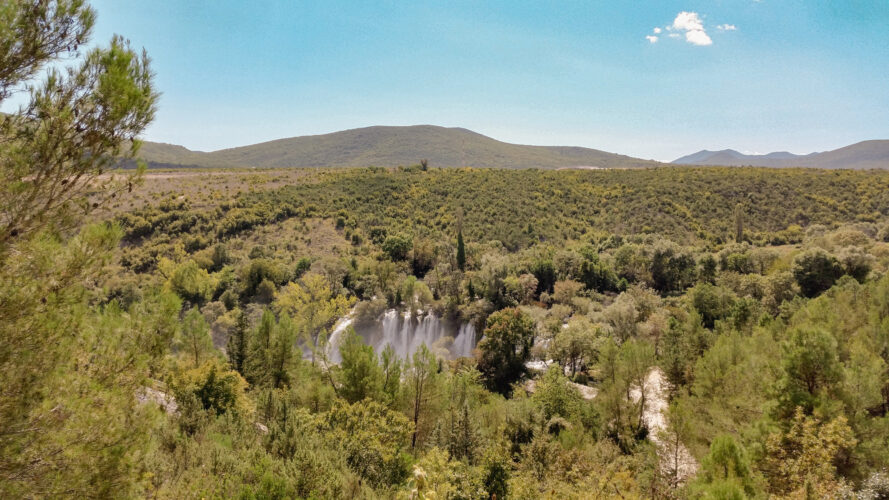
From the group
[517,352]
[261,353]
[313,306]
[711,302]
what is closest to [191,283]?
[313,306]

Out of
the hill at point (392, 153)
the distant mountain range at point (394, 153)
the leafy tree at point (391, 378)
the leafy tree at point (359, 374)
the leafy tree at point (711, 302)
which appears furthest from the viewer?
the hill at point (392, 153)

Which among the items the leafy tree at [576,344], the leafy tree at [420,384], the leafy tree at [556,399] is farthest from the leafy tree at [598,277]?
the leafy tree at [420,384]

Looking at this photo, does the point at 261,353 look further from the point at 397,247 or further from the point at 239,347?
the point at 397,247

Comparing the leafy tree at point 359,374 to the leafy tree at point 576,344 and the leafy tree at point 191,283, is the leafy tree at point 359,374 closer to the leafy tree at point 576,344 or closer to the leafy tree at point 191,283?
the leafy tree at point 576,344

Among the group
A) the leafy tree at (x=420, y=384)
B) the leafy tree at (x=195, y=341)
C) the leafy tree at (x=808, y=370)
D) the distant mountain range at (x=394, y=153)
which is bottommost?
the leafy tree at (x=420, y=384)

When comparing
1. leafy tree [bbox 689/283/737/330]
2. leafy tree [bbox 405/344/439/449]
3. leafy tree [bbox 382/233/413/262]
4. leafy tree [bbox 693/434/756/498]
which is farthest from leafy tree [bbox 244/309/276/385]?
leafy tree [bbox 689/283/737/330]

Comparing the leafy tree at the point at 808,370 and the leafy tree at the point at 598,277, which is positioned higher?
the leafy tree at the point at 808,370
